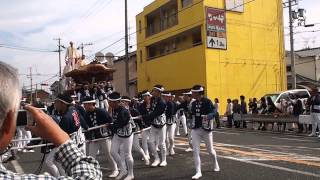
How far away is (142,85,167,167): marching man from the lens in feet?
39.3

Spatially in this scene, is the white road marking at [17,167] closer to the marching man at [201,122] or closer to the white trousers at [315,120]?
the marching man at [201,122]

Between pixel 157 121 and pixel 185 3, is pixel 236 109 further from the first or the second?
pixel 157 121

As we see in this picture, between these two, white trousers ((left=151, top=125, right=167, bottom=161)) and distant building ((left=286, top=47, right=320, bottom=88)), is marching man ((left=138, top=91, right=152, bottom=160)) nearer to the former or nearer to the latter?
white trousers ((left=151, top=125, right=167, bottom=161))

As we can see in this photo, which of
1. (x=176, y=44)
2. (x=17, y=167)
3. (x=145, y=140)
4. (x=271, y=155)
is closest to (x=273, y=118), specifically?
(x=271, y=155)

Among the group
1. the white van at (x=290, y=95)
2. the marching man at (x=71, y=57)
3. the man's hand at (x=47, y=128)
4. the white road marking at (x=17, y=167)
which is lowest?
the white road marking at (x=17, y=167)

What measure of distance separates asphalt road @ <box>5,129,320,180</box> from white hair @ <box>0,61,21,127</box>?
8224 millimetres

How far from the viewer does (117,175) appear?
10852 mm

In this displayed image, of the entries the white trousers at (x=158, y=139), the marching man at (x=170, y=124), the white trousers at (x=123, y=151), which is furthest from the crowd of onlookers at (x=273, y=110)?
the white trousers at (x=123, y=151)

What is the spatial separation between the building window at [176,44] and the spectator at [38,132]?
34743 mm

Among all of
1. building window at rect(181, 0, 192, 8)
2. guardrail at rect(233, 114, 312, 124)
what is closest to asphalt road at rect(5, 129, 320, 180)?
guardrail at rect(233, 114, 312, 124)

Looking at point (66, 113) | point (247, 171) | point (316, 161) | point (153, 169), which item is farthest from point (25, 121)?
point (316, 161)

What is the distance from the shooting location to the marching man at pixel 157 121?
12.0 m

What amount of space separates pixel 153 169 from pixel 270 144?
5.83m

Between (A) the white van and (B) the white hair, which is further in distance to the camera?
(A) the white van
